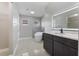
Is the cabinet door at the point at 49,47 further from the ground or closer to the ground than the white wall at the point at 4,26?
closer to the ground

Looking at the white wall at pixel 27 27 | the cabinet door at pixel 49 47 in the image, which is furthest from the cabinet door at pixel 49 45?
the white wall at pixel 27 27

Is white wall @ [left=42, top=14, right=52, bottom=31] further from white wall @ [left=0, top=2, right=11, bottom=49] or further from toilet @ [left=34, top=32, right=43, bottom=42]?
white wall @ [left=0, top=2, right=11, bottom=49]

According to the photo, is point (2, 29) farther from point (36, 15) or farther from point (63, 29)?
point (63, 29)

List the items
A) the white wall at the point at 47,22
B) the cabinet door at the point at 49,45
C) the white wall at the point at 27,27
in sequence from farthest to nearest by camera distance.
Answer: the white wall at the point at 47,22
the white wall at the point at 27,27
the cabinet door at the point at 49,45

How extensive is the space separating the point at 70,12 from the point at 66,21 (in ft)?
0.79

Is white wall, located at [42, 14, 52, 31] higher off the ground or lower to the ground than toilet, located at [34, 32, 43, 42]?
higher

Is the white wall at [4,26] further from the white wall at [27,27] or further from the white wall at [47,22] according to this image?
the white wall at [47,22]

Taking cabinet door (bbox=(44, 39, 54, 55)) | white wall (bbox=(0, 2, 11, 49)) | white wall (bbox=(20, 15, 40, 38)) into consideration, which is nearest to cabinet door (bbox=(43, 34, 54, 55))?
cabinet door (bbox=(44, 39, 54, 55))

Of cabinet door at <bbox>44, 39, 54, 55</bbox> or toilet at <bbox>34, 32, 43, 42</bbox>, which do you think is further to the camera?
toilet at <bbox>34, 32, 43, 42</bbox>

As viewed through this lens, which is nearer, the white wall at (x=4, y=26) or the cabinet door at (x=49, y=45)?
the cabinet door at (x=49, y=45)

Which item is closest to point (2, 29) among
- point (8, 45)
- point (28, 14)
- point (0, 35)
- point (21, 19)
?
point (0, 35)

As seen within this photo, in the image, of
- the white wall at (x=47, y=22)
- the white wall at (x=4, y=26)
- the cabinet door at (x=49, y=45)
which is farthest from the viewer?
the white wall at (x=47, y=22)

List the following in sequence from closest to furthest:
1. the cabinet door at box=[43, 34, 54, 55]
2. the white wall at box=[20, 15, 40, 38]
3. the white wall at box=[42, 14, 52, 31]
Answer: the cabinet door at box=[43, 34, 54, 55] → the white wall at box=[20, 15, 40, 38] → the white wall at box=[42, 14, 52, 31]

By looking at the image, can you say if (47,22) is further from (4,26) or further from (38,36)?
(4,26)
